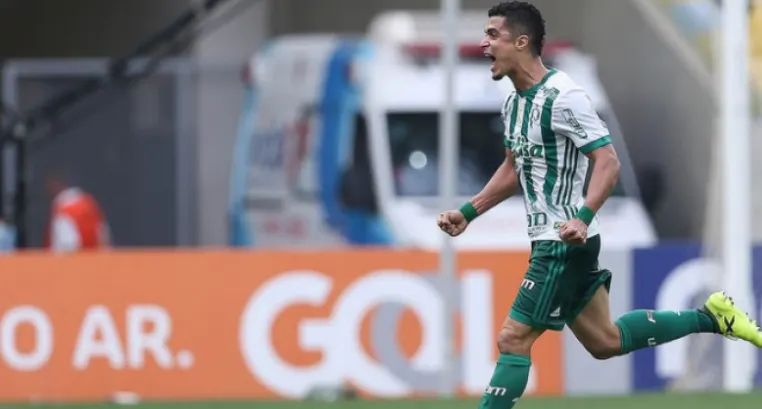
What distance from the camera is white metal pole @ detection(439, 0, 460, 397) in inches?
539

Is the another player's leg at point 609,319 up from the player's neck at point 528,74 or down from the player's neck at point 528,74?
down

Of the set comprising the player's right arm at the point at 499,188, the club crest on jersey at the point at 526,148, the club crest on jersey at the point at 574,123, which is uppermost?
the club crest on jersey at the point at 574,123

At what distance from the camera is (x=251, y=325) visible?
14.4 meters

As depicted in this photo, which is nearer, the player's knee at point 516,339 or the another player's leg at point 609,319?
the player's knee at point 516,339

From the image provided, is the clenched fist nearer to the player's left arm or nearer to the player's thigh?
the player's thigh

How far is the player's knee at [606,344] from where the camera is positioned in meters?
8.71

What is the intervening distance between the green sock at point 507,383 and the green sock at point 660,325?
0.66 meters

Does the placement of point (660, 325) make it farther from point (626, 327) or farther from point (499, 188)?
point (499, 188)

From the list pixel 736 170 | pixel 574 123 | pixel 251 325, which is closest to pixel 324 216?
pixel 251 325

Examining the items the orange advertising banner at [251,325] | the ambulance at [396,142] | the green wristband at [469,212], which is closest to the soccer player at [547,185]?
the green wristband at [469,212]

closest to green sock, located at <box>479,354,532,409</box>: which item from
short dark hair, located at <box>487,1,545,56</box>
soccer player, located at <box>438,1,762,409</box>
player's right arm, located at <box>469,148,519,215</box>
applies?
soccer player, located at <box>438,1,762,409</box>

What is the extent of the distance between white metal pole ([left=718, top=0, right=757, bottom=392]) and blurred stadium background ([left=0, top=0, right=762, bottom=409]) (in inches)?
7.3

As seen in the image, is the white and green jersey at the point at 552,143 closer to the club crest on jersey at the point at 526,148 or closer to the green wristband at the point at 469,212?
the club crest on jersey at the point at 526,148

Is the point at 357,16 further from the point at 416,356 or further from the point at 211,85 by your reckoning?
the point at 416,356
